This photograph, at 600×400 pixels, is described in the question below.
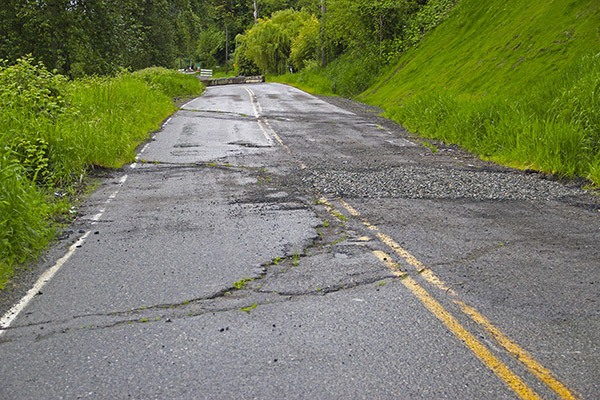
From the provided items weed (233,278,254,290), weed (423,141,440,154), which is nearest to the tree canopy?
weed (423,141,440,154)

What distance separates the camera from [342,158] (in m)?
12.2

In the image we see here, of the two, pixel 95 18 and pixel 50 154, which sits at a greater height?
pixel 95 18

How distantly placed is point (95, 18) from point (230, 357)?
2379 cm

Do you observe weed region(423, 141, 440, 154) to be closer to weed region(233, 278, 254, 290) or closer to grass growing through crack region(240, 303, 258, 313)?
weed region(233, 278, 254, 290)

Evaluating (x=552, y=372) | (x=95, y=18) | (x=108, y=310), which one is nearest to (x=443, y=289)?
(x=552, y=372)

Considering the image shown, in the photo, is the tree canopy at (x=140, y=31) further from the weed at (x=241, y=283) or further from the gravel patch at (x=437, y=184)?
the weed at (x=241, y=283)

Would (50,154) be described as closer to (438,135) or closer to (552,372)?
(552,372)

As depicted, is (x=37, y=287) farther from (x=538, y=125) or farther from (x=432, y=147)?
(x=432, y=147)

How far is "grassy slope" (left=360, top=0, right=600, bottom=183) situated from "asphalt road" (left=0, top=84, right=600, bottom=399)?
1.67 m

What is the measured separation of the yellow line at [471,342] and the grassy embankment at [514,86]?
571 centimetres

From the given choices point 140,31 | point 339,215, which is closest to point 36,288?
point 339,215

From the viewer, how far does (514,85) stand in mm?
15758

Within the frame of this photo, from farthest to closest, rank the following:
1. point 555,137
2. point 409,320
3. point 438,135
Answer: point 438,135
point 555,137
point 409,320

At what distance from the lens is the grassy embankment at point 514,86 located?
1082 cm
